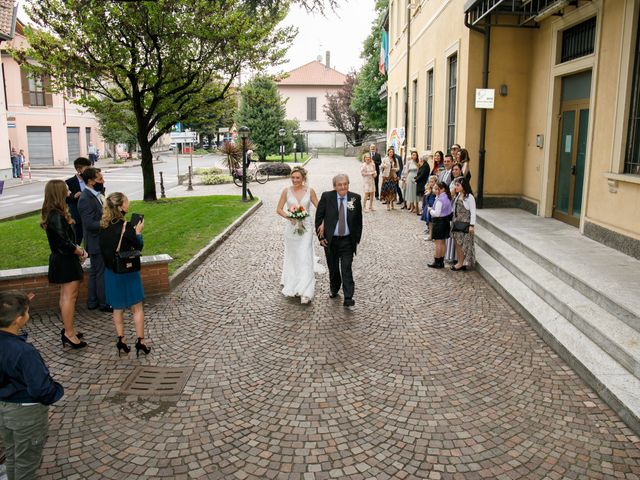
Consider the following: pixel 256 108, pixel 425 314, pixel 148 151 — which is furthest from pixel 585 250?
pixel 256 108

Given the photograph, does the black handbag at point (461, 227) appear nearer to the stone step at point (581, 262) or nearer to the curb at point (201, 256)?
the stone step at point (581, 262)

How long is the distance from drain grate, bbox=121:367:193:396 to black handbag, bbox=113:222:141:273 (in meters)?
0.99

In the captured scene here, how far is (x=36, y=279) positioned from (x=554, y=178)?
947 centimetres

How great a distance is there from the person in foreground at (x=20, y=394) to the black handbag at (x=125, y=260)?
1.96 m

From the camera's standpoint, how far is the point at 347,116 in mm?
59094

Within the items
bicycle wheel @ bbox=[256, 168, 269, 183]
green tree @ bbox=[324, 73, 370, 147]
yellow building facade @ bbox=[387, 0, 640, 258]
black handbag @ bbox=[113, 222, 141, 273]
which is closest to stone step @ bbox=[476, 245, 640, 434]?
yellow building facade @ bbox=[387, 0, 640, 258]

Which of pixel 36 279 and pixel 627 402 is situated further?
pixel 36 279

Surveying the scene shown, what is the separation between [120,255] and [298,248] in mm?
2717

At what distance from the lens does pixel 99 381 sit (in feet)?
16.6

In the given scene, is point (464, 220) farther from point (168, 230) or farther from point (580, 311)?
point (168, 230)

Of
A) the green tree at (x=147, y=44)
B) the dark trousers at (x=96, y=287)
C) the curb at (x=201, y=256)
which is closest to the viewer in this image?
the dark trousers at (x=96, y=287)

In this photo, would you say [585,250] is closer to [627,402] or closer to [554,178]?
[554,178]

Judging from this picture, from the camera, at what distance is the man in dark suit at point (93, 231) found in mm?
6625

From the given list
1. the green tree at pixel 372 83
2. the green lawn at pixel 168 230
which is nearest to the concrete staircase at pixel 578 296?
the green lawn at pixel 168 230
